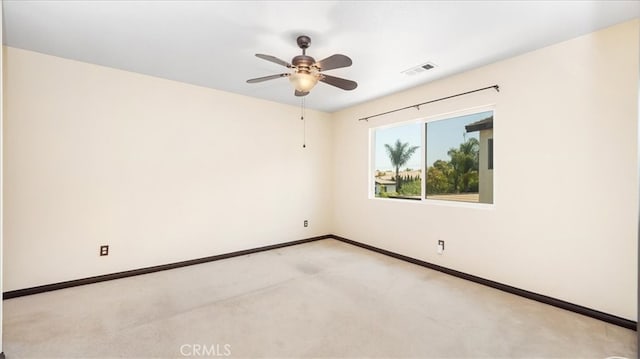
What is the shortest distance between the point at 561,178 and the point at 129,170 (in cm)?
441

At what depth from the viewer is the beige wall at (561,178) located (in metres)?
2.28

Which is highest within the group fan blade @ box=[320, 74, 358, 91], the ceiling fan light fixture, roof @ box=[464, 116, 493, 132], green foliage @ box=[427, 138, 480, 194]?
fan blade @ box=[320, 74, 358, 91]

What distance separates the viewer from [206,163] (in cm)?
392

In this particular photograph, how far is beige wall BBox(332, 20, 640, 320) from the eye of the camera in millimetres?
2283

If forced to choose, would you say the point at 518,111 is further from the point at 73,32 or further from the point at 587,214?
the point at 73,32

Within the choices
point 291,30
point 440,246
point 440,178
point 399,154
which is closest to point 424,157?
point 440,178

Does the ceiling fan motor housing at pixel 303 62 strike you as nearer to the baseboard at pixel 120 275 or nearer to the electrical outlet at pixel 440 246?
the electrical outlet at pixel 440 246

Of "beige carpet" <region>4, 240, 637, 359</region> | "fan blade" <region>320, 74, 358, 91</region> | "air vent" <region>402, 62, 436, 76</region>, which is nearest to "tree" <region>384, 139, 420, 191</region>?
"air vent" <region>402, 62, 436, 76</region>

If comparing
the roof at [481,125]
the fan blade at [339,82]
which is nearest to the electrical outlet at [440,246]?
the roof at [481,125]

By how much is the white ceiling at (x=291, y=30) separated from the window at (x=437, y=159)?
75 centimetres

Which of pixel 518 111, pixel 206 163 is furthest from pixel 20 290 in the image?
pixel 518 111

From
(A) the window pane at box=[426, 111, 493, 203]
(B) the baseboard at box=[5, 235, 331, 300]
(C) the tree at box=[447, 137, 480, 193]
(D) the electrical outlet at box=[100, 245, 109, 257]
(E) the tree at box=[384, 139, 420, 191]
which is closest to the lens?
(B) the baseboard at box=[5, 235, 331, 300]
